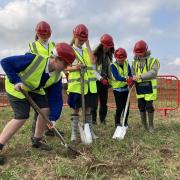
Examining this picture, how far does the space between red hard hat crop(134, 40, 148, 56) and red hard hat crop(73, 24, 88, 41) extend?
1158 millimetres

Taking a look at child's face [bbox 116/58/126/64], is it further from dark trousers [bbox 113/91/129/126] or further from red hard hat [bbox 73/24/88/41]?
red hard hat [bbox 73/24/88/41]

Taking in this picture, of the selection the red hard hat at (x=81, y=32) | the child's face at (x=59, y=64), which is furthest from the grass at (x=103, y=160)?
the red hard hat at (x=81, y=32)

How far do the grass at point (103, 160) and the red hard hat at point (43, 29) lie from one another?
5.00 feet

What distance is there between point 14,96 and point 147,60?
8.78ft

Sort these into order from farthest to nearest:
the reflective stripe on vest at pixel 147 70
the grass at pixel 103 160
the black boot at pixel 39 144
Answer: the reflective stripe on vest at pixel 147 70 < the black boot at pixel 39 144 < the grass at pixel 103 160

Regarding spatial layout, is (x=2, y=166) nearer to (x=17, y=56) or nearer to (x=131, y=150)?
(x=17, y=56)

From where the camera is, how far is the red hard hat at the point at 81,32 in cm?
571

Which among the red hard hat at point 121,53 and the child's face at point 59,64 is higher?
the red hard hat at point 121,53

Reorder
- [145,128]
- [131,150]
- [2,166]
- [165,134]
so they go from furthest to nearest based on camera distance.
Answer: [145,128] < [165,134] < [131,150] < [2,166]

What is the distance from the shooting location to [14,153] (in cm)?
508

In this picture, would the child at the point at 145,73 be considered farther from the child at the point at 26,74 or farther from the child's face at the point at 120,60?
the child at the point at 26,74

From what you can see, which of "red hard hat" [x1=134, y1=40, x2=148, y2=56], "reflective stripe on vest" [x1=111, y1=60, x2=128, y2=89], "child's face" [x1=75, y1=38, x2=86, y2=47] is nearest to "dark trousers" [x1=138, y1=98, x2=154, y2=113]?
"reflective stripe on vest" [x1=111, y1=60, x2=128, y2=89]

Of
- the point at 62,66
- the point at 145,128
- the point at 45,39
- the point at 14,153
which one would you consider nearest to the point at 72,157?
the point at 14,153

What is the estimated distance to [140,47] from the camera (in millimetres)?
6559
